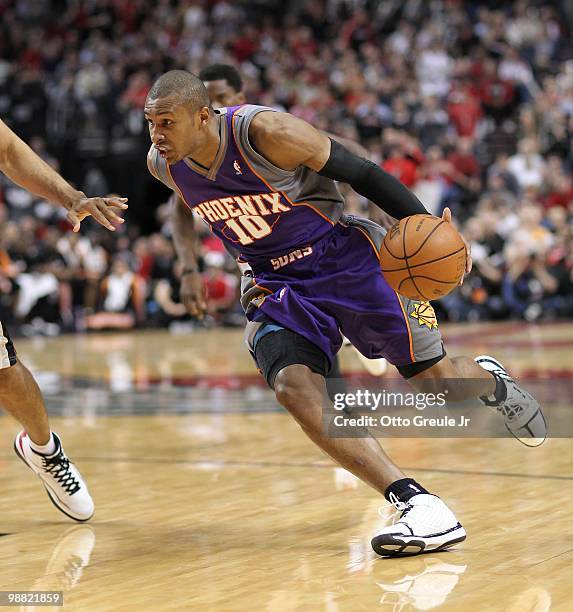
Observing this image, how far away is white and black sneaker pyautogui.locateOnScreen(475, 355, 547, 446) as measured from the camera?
185 inches

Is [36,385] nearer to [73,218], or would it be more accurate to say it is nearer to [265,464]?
[73,218]

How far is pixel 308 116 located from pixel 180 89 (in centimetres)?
1326

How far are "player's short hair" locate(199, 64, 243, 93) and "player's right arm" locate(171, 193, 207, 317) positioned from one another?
4.11ft

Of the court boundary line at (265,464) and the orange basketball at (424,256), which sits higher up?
the orange basketball at (424,256)

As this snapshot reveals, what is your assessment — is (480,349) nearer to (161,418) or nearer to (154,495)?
(161,418)

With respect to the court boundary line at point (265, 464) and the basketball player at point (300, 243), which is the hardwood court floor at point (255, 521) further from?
the basketball player at point (300, 243)

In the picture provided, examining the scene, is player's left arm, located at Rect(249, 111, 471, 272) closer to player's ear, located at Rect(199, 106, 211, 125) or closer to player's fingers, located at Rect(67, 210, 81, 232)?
player's ear, located at Rect(199, 106, 211, 125)

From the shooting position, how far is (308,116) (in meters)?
17.0

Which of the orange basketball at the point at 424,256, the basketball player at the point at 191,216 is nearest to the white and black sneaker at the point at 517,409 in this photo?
the basketball player at the point at 191,216

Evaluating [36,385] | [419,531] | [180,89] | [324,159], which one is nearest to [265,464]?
[36,385]

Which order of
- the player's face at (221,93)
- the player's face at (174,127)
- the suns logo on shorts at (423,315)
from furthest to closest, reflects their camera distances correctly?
the player's face at (221,93) → the suns logo on shorts at (423,315) → the player's face at (174,127)

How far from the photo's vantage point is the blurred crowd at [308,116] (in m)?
15.4

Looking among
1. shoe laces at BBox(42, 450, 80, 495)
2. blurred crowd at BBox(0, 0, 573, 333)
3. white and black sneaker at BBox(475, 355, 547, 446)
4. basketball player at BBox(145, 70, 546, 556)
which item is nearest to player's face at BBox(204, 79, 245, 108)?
basketball player at BBox(145, 70, 546, 556)

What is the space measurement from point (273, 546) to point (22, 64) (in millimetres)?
17441
